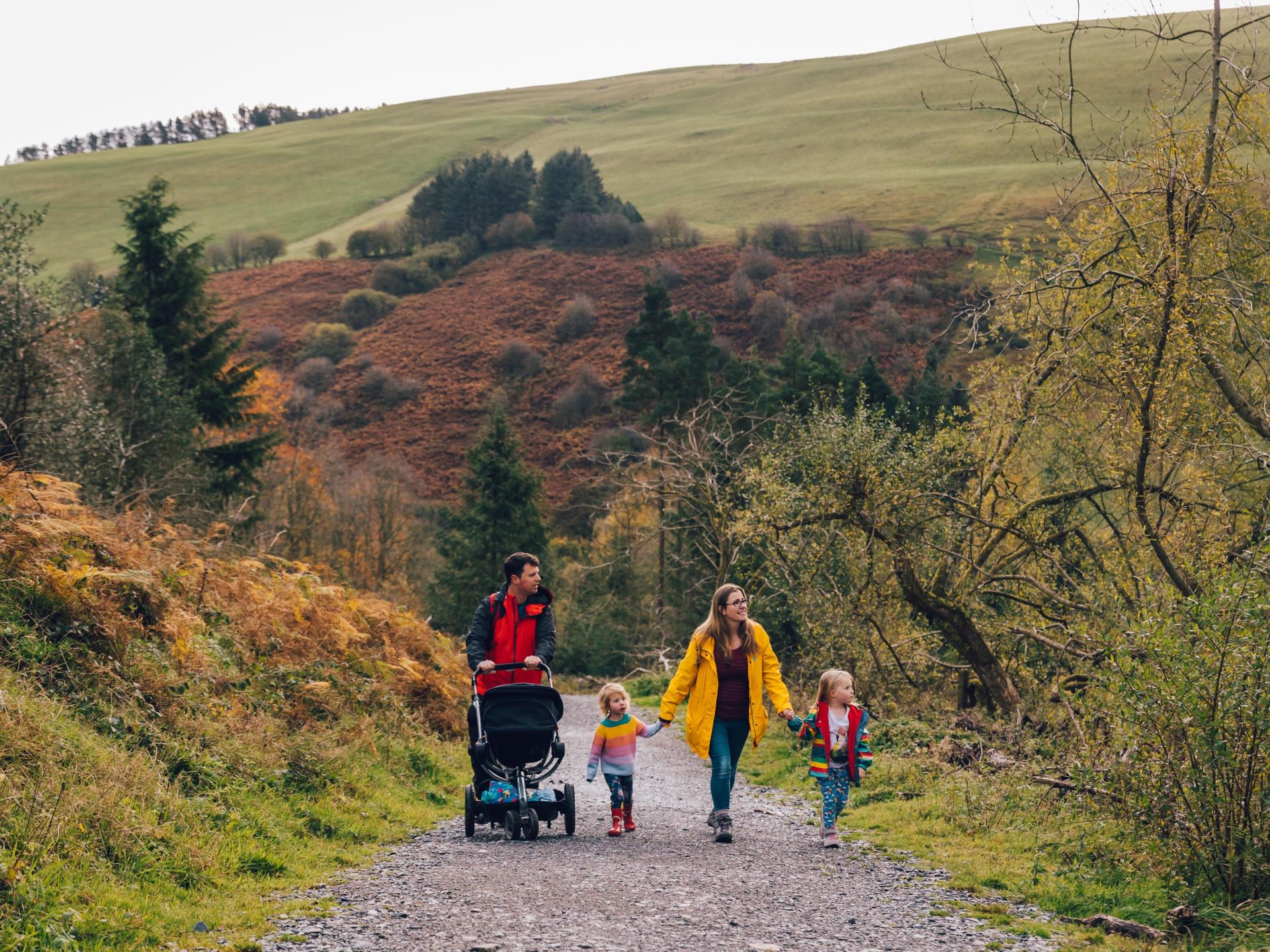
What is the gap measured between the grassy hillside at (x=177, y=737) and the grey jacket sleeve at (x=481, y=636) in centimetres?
182

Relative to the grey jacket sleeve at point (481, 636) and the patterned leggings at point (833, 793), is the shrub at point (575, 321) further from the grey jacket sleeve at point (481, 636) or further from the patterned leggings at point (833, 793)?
the patterned leggings at point (833, 793)

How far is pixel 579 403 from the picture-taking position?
70.6 m

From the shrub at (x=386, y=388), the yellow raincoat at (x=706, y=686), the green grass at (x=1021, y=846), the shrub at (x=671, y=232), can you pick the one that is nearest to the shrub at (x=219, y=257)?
the shrub at (x=386, y=388)

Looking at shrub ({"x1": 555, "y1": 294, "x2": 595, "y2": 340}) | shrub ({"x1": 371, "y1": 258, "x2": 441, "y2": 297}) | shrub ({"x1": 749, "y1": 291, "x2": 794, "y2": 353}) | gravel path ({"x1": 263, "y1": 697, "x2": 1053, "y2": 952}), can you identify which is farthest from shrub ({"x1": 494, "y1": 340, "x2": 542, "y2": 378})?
gravel path ({"x1": 263, "y1": 697, "x2": 1053, "y2": 952})

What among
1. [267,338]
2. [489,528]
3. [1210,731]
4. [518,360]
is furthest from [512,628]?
[267,338]

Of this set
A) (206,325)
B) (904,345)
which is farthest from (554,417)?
(206,325)

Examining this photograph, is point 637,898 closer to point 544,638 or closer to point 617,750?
point 617,750

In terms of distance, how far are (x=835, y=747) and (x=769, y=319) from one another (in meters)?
66.6

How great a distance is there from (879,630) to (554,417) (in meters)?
53.8

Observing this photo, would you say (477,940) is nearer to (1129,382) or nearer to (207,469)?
(1129,382)

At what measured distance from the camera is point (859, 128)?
124000 millimetres

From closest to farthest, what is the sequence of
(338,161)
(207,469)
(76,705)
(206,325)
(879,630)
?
(76,705), (879,630), (207,469), (206,325), (338,161)

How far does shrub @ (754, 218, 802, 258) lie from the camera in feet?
286

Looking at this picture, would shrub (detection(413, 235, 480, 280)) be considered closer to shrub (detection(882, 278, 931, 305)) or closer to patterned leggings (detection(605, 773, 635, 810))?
shrub (detection(882, 278, 931, 305))
